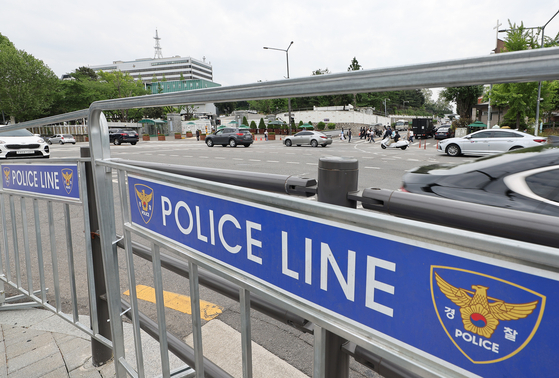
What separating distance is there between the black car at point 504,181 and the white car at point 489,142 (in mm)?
10283

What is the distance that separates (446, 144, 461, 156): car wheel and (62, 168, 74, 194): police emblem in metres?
15.8

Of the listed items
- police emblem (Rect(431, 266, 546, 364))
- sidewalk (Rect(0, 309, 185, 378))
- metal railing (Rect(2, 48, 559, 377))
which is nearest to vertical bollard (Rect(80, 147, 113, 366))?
sidewalk (Rect(0, 309, 185, 378))

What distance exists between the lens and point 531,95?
19.3m

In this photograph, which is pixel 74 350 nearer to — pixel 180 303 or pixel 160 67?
pixel 180 303

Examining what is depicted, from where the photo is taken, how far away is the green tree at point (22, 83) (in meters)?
45.1

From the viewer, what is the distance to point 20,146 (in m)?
12.9

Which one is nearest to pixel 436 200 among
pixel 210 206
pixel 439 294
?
pixel 439 294

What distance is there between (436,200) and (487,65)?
0.31 m

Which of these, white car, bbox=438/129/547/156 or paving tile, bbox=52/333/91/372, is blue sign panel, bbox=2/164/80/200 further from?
white car, bbox=438/129/547/156

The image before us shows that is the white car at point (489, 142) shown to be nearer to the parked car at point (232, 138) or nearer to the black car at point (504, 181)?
the parked car at point (232, 138)

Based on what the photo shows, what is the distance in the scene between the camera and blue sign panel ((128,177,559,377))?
2.00 feet

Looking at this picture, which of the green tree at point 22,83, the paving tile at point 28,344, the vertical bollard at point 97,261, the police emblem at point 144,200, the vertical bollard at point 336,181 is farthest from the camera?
the green tree at point 22,83

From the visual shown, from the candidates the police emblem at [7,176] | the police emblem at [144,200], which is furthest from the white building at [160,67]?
the police emblem at [144,200]

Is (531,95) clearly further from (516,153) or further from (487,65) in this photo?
(487,65)
